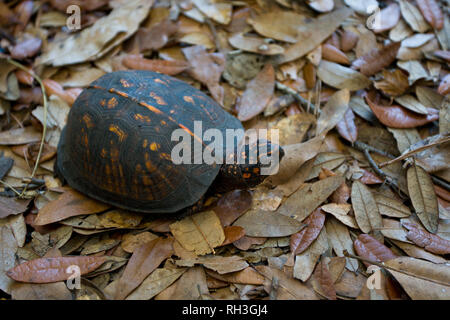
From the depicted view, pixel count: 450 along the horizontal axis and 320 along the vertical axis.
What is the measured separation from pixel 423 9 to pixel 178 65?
2.65 meters

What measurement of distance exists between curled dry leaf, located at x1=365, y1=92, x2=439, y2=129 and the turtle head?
1.16 m

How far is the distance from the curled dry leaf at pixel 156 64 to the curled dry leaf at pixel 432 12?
101 inches

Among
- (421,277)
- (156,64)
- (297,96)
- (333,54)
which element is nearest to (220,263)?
(421,277)

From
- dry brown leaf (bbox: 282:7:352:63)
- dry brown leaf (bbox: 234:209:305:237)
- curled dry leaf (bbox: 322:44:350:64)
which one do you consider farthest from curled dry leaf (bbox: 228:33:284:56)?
dry brown leaf (bbox: 234:209:305:237)

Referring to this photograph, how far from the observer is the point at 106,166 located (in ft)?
9.16

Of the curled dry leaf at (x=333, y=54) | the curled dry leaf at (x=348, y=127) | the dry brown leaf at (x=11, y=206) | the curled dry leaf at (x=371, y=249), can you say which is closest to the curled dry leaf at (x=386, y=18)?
the curled dry leaf at (x=333, y=54)

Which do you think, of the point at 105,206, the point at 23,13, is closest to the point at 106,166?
the point at 105,206

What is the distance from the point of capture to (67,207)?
2932 mm

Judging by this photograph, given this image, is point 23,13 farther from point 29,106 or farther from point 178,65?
point 178,65

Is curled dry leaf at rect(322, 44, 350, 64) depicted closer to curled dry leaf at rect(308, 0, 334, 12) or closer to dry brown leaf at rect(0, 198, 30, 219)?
curled dry leaf at rect(308, 0, 334, 12)

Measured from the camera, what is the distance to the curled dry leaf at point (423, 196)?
2643 mm

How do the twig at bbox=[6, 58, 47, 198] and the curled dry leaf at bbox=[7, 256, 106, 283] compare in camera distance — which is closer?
the curled dry leaf at bbox=[7, 256, 106, 283]

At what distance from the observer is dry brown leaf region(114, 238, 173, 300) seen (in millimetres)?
2467

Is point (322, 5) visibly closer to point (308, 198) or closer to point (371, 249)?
point (308, 198)
